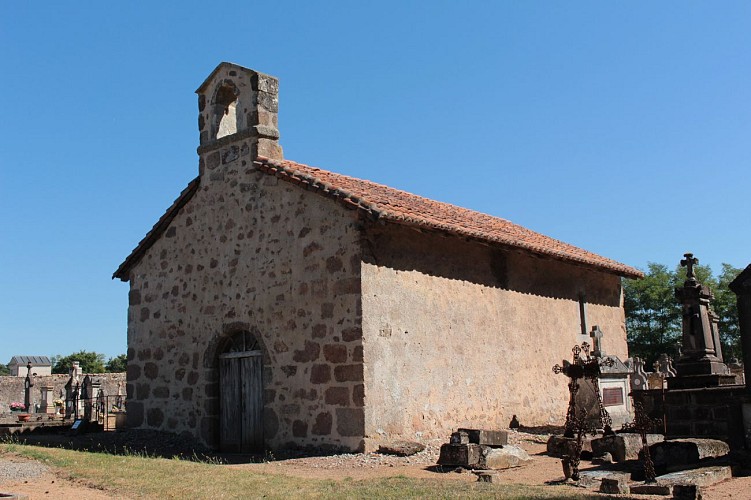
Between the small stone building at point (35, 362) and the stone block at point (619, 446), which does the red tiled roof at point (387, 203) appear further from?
the small stone building at point (35, 362)

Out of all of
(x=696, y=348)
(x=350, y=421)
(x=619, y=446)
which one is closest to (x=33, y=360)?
(x=350, y=421)

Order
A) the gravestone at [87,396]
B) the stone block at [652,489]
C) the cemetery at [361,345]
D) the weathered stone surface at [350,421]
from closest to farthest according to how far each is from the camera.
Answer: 1. the stone block at [652,489]
2. the cemetery at [361,345]
3. the weathered stone surface at [350,421]
4. the gravestone at [87,396]

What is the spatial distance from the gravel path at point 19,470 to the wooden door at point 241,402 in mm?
3988

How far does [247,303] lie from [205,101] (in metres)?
4.60

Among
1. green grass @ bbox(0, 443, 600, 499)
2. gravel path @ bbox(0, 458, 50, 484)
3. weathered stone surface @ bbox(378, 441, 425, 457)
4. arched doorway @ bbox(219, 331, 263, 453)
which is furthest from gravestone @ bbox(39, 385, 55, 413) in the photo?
weathered stone surface @ bbox(378, 441, 425, 457)

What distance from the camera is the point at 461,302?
14.4m

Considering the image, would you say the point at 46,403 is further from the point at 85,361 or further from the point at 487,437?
the point at 85,361

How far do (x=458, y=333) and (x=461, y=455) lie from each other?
148 inches

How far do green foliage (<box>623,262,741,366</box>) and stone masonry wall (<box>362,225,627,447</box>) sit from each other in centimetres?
2971

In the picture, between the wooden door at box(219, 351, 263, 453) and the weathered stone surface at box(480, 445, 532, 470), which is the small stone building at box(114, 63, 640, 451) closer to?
the wooden door at box(219, 351, 263, 453)

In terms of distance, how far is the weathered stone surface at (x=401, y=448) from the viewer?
11.9 m

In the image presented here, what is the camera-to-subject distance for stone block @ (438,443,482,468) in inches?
418

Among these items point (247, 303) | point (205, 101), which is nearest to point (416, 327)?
point (247, 303)

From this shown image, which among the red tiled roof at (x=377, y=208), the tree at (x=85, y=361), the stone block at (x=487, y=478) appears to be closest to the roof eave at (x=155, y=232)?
the red tiled roof at (x=377, y=208)
